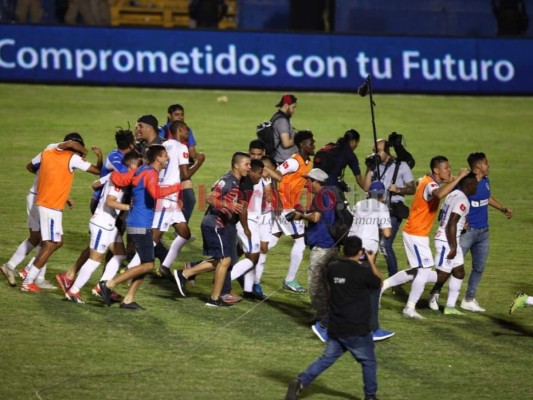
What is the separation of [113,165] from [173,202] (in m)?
1.15

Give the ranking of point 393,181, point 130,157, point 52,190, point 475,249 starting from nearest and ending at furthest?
point 130,157 → point 52,190 → point 475,249 → point 393,181

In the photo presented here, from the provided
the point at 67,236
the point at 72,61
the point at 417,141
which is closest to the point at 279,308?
the point at 67,236

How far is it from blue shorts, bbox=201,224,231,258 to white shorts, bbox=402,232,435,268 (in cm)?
240

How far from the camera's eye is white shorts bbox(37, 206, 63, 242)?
47.9 feet

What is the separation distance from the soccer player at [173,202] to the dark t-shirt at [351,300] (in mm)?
4639

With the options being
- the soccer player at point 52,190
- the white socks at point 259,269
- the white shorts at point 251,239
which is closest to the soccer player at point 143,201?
the soccer player at point 52,190

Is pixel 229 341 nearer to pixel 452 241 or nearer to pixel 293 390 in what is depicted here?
pixel 293 390

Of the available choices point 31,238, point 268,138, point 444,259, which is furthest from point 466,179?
point 31,238

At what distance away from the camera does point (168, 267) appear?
1605 centimetres

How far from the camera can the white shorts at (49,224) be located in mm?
14586

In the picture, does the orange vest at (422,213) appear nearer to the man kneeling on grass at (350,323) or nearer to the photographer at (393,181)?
the photographer at (393,181)

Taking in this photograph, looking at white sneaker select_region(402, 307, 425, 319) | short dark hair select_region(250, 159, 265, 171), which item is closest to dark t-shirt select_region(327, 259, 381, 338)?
white sneaker select_region(402, 307, 425, 319)

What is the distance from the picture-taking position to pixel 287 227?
15.8 meters

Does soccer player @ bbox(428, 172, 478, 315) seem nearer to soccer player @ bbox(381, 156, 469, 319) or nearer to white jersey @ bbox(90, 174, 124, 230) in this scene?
soccer player @ bbox(381, 156, 469, 319)
